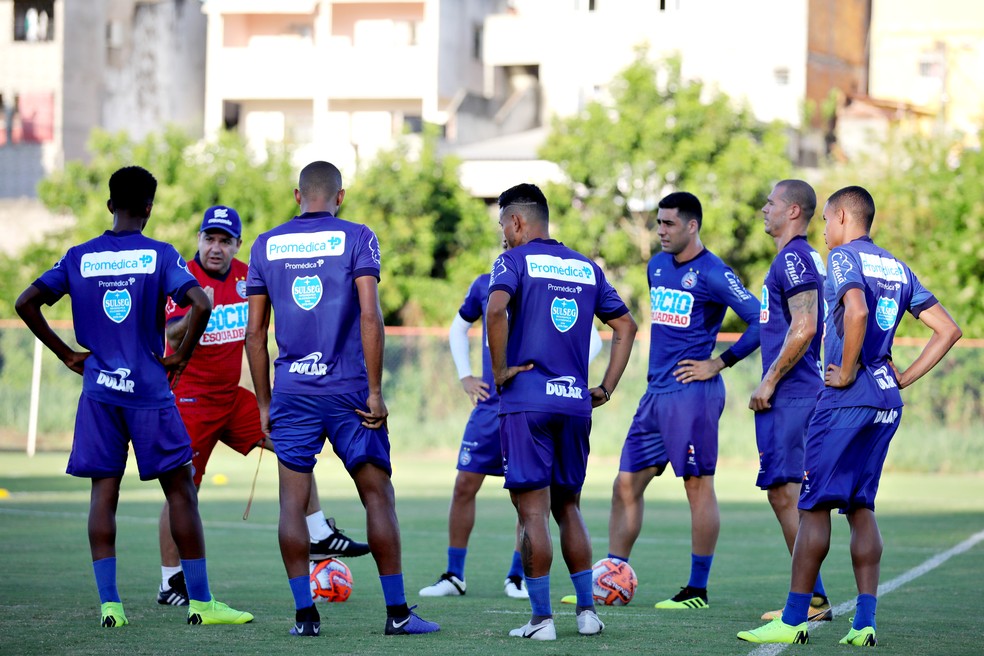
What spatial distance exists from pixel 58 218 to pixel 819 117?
22.5 metres

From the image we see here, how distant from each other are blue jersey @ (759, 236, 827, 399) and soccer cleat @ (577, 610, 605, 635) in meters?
2.03

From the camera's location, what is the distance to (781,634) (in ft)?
25.9

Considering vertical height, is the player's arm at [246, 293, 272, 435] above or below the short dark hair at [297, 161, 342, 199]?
below

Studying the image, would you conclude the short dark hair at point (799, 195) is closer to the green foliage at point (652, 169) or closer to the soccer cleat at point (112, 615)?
the soccer cleat at point (112, 615)

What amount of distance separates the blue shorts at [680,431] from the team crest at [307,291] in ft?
9.00

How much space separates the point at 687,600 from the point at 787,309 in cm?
196

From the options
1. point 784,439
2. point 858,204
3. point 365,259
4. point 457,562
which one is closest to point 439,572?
point 457,562

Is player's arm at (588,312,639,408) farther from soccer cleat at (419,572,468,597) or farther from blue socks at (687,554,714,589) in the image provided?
soccer cleat at (419,572,468,597)

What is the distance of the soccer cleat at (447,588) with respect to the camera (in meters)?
9.93

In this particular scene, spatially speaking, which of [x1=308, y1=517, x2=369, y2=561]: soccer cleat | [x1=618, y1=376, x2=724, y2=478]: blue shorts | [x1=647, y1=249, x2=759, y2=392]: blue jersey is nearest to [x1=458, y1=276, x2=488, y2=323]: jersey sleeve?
[x1=647, y1=249, x2=759, y2=392]: blue jersey

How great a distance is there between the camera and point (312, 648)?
7469 mm

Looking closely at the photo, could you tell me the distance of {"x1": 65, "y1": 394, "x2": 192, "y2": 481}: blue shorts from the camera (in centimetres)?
814

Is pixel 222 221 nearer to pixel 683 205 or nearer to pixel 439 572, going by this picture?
pixel 683 205

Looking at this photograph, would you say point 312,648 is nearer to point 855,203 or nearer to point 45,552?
point 855,203
